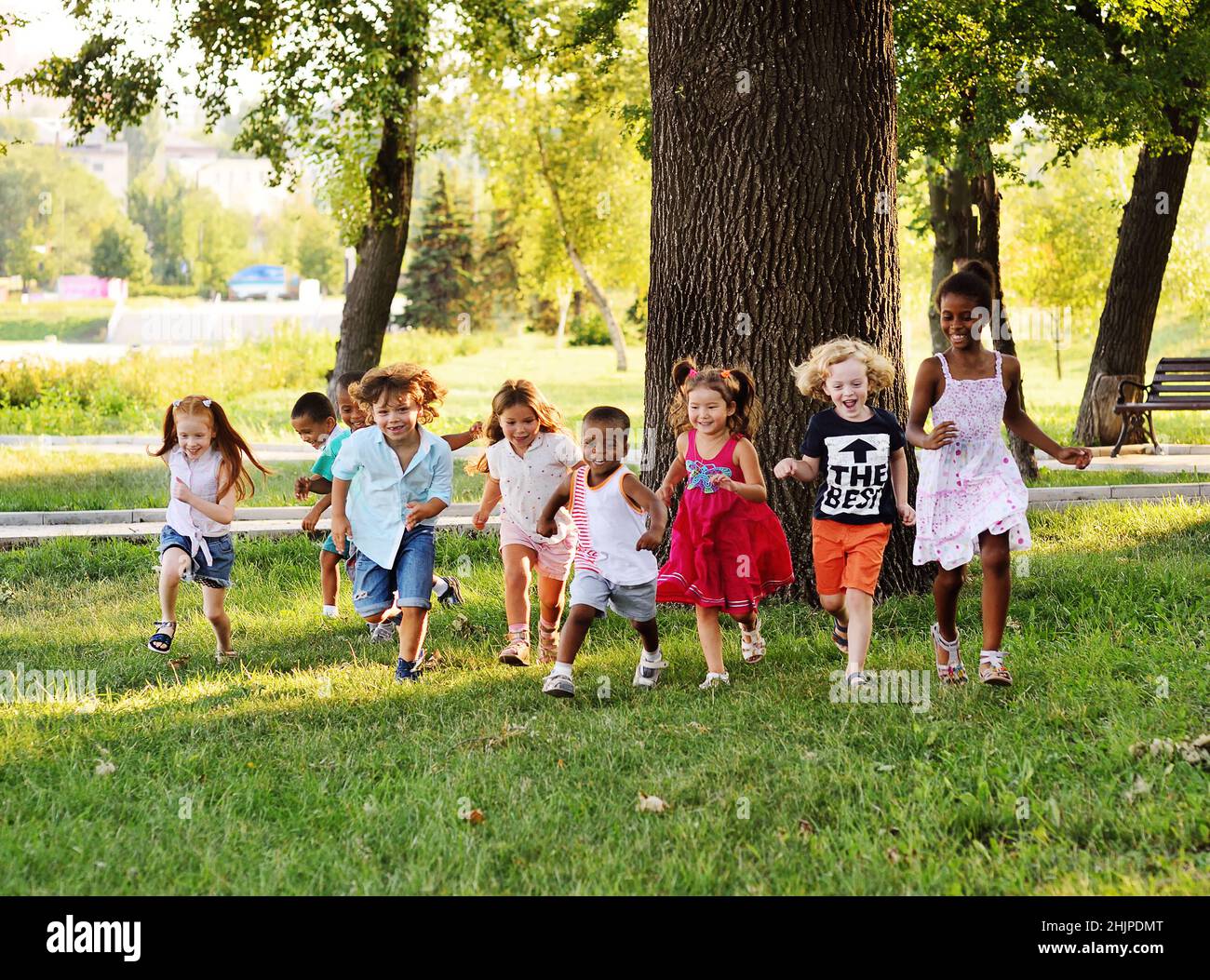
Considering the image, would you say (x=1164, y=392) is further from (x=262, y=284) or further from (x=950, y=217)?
(x=262, y=284)

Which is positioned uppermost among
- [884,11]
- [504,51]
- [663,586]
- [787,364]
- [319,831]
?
[504,51]

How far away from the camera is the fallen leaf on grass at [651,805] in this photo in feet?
15.1

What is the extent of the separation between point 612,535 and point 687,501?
424 mm

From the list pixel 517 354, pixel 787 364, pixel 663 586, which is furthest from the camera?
pixel 517 354

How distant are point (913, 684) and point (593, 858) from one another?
2374 mm

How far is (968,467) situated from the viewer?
20.2 ft

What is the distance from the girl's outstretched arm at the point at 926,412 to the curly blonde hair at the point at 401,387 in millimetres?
2352

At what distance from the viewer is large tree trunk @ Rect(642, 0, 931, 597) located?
7.50 m

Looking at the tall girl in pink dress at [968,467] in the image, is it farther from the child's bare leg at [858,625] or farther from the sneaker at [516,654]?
the sneaker at [516,654]

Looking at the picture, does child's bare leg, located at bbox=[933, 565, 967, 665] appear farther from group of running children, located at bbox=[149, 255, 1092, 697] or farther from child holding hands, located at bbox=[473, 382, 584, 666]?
child holding hands, located at bbox=[473, 382, 584, 666]

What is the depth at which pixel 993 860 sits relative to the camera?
13.3 ft

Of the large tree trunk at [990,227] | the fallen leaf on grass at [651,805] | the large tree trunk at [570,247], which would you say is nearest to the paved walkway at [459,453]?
the large tree trunk at [990,227]

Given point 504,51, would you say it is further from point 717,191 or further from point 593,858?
point 593,858

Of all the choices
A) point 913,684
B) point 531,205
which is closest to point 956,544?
point 913,684
